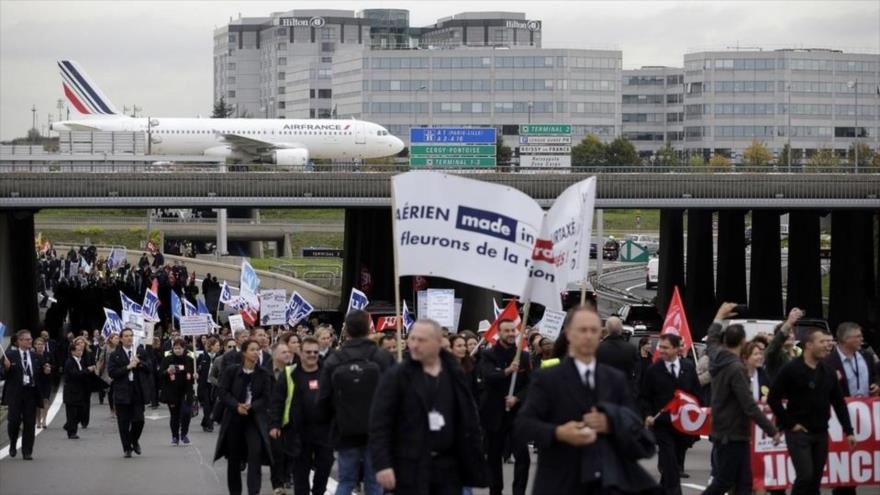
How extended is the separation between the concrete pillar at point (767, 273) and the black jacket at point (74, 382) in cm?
3609

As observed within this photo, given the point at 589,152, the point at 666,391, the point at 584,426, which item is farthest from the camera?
the point at 589,152

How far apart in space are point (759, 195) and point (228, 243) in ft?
184

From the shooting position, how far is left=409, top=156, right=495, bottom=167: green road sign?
5772 cm

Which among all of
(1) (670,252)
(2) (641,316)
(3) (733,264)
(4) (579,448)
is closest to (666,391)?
(4) (579,448)

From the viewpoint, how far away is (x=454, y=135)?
5822 centimetres

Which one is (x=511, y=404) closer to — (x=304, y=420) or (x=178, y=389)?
(x=304, y=420)

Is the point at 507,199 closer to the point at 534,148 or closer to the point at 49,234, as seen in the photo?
the point at 534,148

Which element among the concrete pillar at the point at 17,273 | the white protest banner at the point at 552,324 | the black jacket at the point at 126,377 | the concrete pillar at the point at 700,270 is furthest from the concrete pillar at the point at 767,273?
the black jacket at the point at 126,377

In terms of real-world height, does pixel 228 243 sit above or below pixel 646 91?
below

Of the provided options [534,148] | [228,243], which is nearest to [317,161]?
[228,243]

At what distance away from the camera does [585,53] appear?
520ft

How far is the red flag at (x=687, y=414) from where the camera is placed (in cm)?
1591

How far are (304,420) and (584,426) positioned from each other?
5954mm

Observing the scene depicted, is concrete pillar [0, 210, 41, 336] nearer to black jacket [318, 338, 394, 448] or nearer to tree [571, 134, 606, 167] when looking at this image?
black jacket [318, 338, 394, 448]
